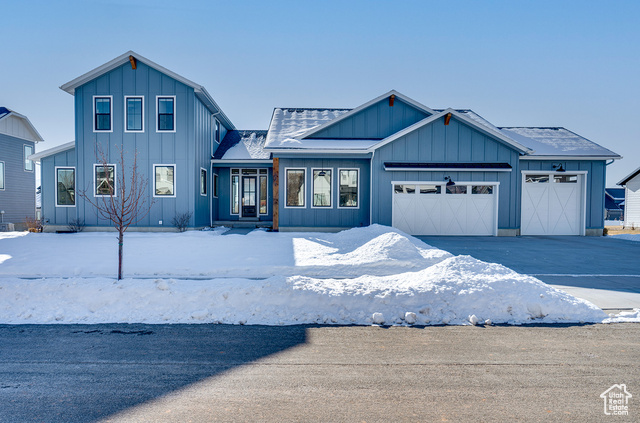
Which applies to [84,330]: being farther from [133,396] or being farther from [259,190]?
[259,190]

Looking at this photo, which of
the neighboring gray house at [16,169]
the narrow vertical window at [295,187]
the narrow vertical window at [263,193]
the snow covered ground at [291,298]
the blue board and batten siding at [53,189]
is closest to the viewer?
the snow covered ground at [291,298]

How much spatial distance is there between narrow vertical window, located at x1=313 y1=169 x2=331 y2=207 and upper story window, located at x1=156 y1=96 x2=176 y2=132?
6.32 metres

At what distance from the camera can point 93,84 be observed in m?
14.9

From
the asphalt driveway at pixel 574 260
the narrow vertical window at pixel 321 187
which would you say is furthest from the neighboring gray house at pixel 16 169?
the asphalt driveway at pixel 574 260

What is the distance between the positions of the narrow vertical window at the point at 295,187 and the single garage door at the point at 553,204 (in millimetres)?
9150

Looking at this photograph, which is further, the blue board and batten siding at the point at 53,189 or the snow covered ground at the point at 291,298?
the blue board and batten siding at the point at 53,189

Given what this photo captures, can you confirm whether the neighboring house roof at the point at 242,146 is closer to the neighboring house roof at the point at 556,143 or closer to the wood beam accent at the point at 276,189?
the wood beam accent at the point at 276,189

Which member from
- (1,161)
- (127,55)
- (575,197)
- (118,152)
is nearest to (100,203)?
(118,152)

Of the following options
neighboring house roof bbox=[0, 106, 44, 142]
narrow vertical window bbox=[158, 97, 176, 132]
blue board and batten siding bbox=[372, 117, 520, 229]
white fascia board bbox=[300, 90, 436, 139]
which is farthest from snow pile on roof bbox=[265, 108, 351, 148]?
neighboring house roof bbox=[0, 106, 44, 142]

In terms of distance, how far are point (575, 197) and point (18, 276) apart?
18.5 metres

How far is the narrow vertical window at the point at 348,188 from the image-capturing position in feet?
50.1

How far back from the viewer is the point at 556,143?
16375 millimetres

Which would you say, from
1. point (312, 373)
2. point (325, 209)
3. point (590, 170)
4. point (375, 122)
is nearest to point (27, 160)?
point (325, 209)

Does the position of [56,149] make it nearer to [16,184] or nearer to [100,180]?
[100,180]
